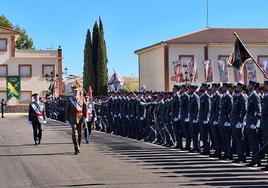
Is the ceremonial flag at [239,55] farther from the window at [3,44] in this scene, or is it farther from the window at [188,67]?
the window at [3,44]

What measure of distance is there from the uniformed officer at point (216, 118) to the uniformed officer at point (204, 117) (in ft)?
1.22

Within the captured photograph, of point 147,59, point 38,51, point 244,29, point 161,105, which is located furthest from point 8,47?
point 161,105

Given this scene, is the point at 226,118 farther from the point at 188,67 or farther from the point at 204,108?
the point at 188,67

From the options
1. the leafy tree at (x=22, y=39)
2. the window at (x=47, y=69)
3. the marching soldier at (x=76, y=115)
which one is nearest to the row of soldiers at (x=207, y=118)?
the marching soldier at (x=76, y=115)

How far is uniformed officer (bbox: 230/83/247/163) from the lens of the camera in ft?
50.3

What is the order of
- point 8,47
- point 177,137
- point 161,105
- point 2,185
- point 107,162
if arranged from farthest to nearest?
point 8,47 < point 161,105 < point 177,137 < point 107,162 < point 2,185

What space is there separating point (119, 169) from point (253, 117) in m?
3.39

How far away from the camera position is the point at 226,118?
53.4 ft

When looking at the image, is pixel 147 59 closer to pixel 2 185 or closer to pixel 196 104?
pixel 196 104

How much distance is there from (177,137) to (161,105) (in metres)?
2.16

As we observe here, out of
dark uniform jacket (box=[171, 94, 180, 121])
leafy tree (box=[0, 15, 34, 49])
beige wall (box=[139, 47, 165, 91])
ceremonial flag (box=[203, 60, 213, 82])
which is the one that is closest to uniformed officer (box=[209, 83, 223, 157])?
dark uniform jacket (box=[171, 94, 180, 121])

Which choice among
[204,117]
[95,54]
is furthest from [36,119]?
[95,54]

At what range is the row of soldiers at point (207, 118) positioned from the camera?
14719mm

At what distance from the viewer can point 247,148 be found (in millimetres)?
15867
